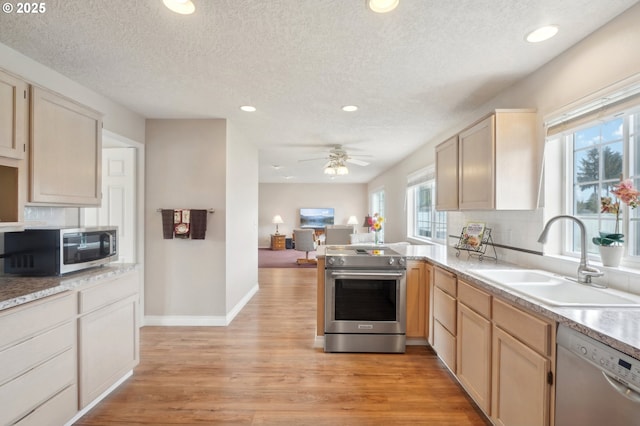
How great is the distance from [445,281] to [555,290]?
2.37 feet

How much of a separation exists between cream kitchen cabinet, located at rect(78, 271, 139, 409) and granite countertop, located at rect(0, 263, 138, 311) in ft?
0.21

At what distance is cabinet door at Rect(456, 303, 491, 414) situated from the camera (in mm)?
1711

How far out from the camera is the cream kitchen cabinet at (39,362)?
1.33 m

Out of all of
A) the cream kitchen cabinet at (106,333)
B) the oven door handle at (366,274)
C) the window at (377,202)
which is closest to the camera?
the cream kitchen cabinet at (106,333)

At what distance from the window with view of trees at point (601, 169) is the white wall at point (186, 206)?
318cm

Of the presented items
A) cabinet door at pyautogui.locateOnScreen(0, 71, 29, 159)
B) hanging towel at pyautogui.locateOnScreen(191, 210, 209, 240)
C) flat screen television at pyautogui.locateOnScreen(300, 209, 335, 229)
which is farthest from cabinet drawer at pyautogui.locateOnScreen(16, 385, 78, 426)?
flat screen television at pyautogui.locateOnScreen(300, 209, 335, 229)

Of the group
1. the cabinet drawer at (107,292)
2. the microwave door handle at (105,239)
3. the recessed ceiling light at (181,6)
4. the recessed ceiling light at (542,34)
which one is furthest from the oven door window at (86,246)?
the recessed ceiling light at (542,34)

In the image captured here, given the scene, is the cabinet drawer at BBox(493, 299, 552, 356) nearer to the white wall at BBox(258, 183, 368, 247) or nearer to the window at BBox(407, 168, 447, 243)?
the window at BBox(407, 168, 447, 243)

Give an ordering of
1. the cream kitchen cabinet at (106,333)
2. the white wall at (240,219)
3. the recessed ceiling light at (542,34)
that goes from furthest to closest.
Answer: the white wall at (240,219), the cream kitchen cabinet at (106,333), the recessed ceiling light at (542,34)

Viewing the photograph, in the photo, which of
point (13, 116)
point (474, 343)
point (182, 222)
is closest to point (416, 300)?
point (474, 343)

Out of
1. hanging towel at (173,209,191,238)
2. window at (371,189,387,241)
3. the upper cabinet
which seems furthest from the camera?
window at (371,189,387,241)

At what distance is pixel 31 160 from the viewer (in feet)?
5.74

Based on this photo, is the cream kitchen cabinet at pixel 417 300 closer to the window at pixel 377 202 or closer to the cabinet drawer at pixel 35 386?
A: the cabinet drawer at pixel 35 386

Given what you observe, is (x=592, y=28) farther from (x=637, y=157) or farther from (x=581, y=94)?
(x=637, y=157)
